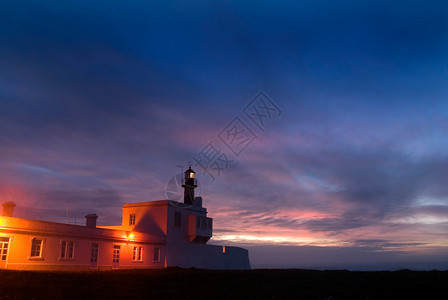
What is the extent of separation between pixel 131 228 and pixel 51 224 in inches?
639

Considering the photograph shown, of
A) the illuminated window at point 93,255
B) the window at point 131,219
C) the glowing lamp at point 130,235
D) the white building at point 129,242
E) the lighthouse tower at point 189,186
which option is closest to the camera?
the white building at point 129,242

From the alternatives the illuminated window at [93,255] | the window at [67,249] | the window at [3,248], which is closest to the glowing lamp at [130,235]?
the illuminated window at [93,255]

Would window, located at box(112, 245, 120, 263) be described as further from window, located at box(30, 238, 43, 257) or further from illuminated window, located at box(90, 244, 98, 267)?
window, located at box(30, 238, 43, 257)

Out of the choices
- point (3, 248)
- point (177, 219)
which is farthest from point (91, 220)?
point (3, 248)

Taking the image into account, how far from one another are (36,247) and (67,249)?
9.60 feet

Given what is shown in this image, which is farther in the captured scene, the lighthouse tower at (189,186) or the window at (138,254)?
the lighthouse tower at (189,186)

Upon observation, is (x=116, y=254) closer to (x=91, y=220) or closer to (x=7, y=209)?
(x=91, y=220)

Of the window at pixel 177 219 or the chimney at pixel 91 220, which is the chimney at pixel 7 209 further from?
the window at pixel 177 219

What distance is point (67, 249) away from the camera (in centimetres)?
3177

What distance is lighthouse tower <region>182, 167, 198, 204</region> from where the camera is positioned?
5172 cm

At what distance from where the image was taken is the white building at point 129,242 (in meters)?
28.2

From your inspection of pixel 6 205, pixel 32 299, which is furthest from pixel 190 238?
pixel 32 299

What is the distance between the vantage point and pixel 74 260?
106 ft

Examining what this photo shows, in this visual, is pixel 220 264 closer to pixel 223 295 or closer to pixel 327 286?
pixel 327 286
